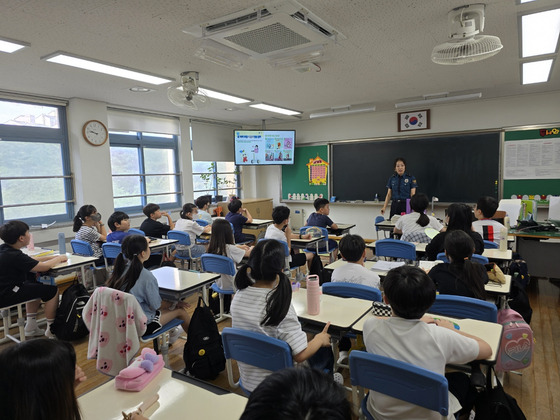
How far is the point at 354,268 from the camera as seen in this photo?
262 cm

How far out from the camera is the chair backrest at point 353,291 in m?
2.31

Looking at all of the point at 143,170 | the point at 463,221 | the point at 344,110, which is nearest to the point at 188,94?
the point at 143,170

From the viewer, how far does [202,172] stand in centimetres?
793

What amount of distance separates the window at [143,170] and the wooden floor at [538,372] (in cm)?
350

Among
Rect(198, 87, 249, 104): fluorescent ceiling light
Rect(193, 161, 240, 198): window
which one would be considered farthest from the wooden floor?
Rect(193, 161, 240, 198): window

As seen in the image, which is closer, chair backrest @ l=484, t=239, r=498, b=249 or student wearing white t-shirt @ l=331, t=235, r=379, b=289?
student wearing white t-shirt @ l=331, t=235, r=379, b=289

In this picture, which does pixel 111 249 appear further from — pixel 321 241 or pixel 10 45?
pixel 321 241

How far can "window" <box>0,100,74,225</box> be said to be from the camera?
196 inches

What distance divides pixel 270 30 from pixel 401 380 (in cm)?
265

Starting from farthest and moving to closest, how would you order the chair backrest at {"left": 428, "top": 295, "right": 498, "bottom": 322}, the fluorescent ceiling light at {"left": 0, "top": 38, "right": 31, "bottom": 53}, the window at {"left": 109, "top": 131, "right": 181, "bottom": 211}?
the window at {"left": 109, "top": 131, "right": 181, "bottom": 211}
the fluorescent ceiling light at {"left": 0, "top": 38, "right": 31, "bottom": 53}
the chair backrest at {"left": 428, "top": 295, "right": 498, "bottom": 322}

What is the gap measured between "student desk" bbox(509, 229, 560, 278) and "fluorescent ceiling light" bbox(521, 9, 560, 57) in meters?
2.11

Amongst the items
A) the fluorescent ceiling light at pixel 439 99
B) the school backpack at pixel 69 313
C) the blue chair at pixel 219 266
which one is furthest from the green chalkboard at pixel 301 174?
the school backpack at pixel 69 313

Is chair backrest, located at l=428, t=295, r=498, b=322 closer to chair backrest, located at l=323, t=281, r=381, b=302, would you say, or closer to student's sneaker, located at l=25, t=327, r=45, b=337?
chair backrest, located at l=323, t=281, r=381, b=302

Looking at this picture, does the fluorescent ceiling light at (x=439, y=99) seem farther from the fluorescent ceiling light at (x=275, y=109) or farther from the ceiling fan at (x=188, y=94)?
the ceiling fan at (x=188, y=94)
